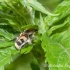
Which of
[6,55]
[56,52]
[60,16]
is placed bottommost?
[56,52]

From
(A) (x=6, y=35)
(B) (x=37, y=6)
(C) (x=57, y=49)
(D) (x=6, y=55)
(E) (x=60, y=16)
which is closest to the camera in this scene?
(B) (x=37, y=6)

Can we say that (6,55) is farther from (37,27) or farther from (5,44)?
(37,27)

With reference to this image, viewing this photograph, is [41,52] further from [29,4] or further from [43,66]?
[29,4]

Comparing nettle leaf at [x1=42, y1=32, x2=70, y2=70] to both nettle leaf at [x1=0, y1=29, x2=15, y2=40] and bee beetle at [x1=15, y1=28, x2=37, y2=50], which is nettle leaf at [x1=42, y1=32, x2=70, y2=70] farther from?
nettle leaf at [x1=0, y1=29, x2=15, y2=40]

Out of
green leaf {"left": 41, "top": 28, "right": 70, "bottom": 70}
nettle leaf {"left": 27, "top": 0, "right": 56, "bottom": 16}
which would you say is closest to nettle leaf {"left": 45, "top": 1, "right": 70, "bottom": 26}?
green leaf {"left": 41, "top": 28, "right": 70, "bottom": 70}

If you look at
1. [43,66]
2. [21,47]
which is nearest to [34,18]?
[21,47]

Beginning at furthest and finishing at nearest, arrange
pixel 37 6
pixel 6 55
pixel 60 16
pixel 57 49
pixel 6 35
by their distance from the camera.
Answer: pixel 6 35
pixel 60 16
pixel 6 55
pixel 57 49
pixel 37 6

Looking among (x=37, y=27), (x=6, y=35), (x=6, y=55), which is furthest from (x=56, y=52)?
(x=6, y=35)
